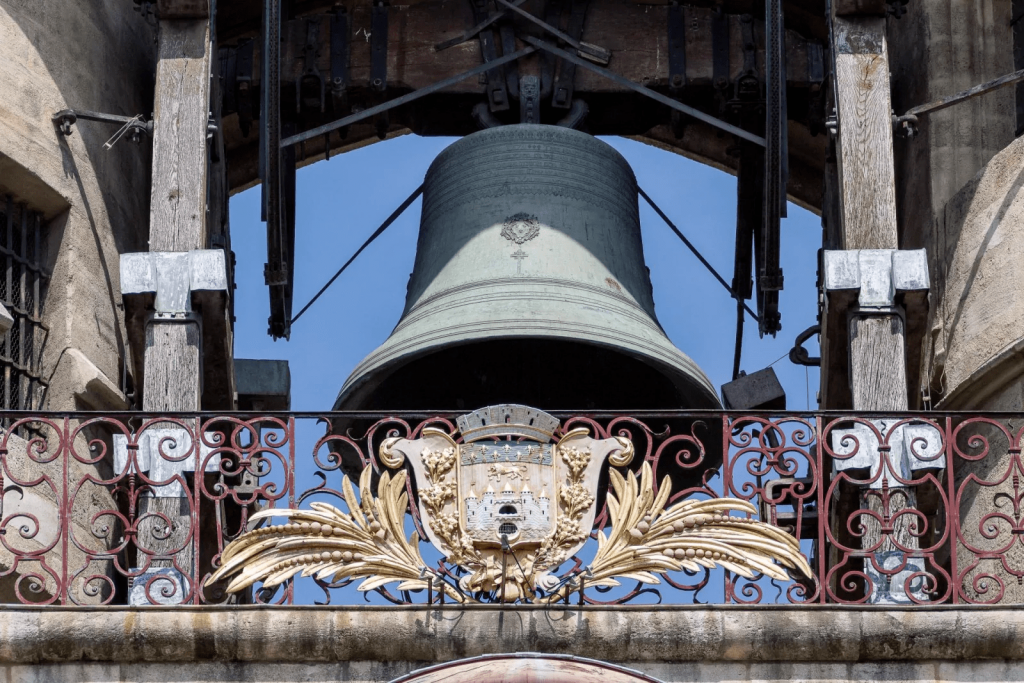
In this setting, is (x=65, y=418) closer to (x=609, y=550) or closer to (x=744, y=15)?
(x=609, y=550)

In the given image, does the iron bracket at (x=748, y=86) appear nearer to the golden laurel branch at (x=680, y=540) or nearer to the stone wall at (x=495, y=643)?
the golden laurel branch at (x=680, y=540)

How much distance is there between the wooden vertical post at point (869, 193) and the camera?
11.5m

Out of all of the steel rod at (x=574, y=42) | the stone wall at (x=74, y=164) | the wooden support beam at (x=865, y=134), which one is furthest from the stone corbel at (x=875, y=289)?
the stone wall at (x=74, y=164)

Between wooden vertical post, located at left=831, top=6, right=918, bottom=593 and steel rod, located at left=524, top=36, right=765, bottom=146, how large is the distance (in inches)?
21.7

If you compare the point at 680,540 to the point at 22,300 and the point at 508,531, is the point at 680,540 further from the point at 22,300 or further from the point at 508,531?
the point at 22,300

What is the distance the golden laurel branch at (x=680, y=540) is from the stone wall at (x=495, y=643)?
0.27 meters

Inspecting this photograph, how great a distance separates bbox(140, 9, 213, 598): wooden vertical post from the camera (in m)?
11.2

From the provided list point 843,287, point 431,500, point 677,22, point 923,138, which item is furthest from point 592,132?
point 431,500

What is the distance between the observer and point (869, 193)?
12031mm

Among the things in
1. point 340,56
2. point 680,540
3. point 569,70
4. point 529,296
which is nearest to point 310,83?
point 340,56

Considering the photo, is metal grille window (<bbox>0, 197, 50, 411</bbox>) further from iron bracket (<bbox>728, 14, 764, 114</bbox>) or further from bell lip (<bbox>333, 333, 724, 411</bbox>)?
iron bracket (<bbox>728, 14, 764, 114</bbox>)

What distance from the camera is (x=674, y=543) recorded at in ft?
34.8

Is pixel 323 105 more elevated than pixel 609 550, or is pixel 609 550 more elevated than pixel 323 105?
pixel 323 105

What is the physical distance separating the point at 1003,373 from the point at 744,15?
2.39 m
